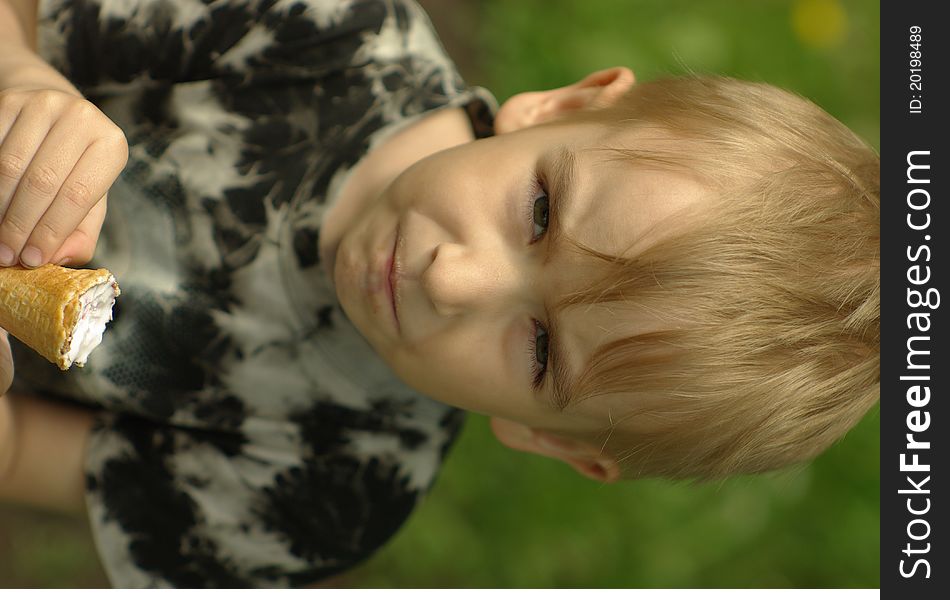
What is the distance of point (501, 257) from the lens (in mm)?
763

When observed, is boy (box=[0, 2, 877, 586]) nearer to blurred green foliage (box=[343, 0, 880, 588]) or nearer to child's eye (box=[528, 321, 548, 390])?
child's eye (box=[528, 321, 548, 390])

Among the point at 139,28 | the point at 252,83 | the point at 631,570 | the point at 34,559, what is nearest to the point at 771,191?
the point at 252,83

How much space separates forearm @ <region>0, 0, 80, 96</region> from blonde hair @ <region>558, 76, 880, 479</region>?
48 centimetres

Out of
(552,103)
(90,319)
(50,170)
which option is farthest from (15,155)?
(552,103)

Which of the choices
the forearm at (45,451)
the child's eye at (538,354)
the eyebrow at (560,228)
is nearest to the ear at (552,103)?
the eyebrow at (560,228)

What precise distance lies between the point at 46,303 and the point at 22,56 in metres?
0.34

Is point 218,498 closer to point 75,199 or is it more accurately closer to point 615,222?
point 75,199

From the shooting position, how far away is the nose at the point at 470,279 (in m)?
0.75

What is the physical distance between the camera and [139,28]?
0.89 metres

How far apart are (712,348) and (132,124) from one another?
63 cm

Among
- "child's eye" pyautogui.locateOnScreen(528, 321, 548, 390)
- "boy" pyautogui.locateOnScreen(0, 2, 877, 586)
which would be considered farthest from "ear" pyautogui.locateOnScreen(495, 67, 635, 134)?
"child's eye" pyautogui.locateOnScreen(528, 321, 548, 390)

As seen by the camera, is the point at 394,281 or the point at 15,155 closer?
the point at 15,155
